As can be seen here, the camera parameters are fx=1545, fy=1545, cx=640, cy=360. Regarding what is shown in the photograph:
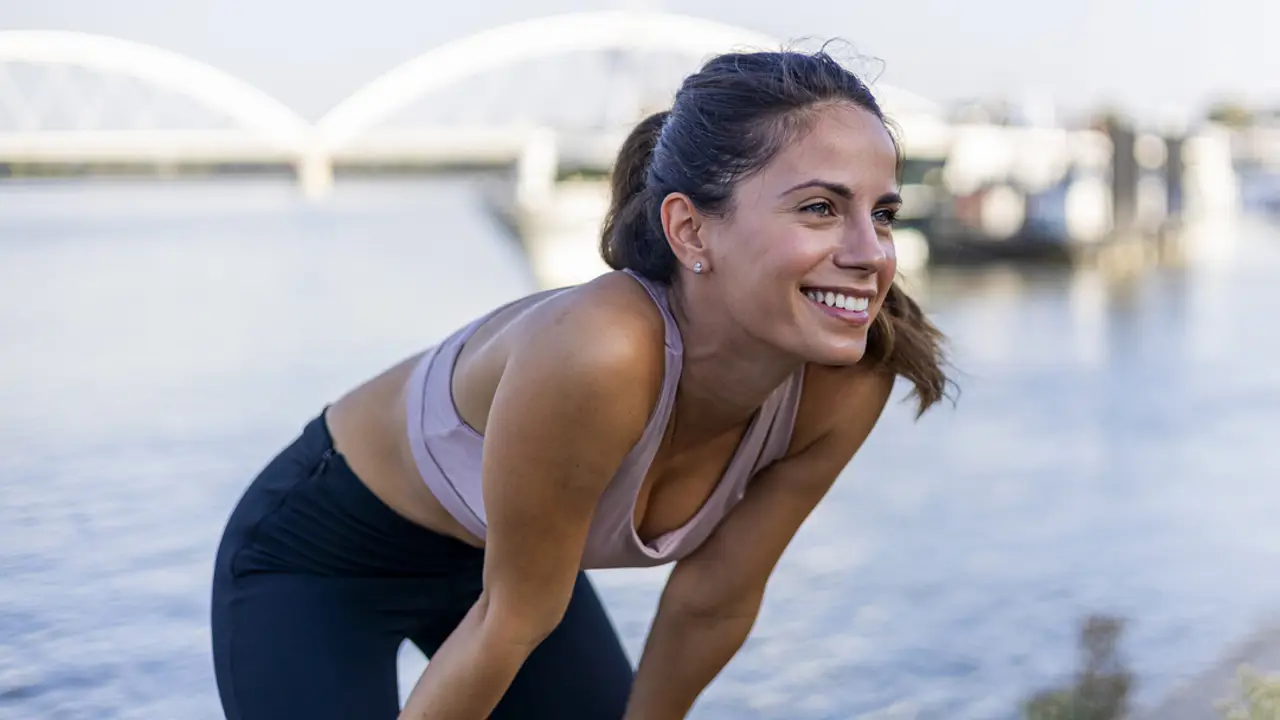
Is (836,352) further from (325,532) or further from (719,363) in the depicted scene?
(325,532)

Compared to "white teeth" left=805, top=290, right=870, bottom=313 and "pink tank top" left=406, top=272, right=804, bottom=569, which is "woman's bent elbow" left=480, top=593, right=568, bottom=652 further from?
"white teeth" left=805, top=290, right=870, bottom=313

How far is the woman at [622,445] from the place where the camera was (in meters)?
1.55

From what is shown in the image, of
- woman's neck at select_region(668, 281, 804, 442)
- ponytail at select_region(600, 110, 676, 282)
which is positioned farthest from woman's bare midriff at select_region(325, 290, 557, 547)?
woman's neck at select_region(668, 281, 804, 442)

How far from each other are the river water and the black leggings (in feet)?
2.88

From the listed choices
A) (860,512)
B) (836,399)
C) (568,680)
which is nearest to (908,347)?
(836,399)

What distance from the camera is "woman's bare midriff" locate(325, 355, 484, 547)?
1856 mm

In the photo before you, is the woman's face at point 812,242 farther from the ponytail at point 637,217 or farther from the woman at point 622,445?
the ponytail at point 637,217

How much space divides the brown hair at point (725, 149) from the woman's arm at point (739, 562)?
71mm

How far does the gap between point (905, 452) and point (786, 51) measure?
6.47m

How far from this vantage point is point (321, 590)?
193cm

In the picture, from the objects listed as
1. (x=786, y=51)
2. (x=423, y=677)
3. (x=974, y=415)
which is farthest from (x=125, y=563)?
(x=974, y=415)

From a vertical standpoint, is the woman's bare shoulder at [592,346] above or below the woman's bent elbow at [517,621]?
above

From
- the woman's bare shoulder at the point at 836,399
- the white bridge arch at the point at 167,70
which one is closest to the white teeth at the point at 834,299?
the woman's bare shoulder at the point at 836,399

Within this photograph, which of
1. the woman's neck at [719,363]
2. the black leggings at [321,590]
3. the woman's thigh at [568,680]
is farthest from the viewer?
the woman's thigh at [568,680]
